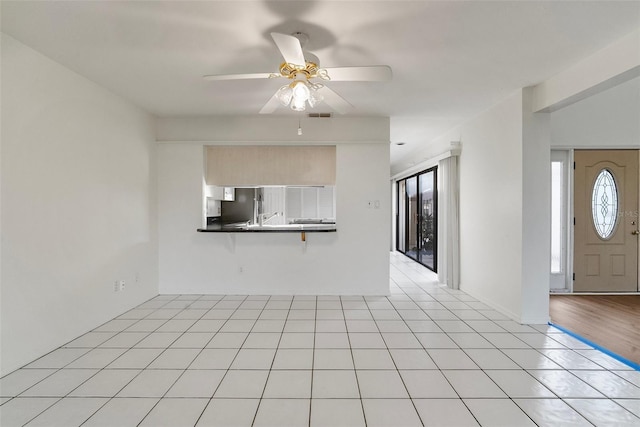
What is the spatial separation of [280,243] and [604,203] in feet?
15.3

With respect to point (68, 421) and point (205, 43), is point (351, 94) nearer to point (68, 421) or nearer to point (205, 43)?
point (205, 43)

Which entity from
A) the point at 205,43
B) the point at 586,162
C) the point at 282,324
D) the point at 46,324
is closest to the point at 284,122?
the point at 205,43

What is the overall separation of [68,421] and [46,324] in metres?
1.18

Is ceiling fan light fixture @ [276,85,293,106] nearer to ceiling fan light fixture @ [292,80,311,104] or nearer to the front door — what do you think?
ceiling fan light fixture @ [292,80,311,104]

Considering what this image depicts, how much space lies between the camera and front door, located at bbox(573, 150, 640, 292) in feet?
13.6

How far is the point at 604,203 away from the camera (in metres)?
4.20

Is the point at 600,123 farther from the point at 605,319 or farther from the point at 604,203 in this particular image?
the point at 605,319

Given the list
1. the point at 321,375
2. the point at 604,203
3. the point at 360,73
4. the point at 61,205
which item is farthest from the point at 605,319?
the point at 61,205

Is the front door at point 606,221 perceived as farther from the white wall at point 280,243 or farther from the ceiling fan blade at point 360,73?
the ceiling fan blade at point 360,73

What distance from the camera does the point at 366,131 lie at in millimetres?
4051

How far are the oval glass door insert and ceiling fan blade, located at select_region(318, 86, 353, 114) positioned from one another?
4073mm

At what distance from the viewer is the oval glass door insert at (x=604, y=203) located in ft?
13.7

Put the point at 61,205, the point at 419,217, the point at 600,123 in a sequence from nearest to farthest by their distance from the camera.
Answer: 1. the point at 61,205
2. the point at 600,123
3. the point at 419,217

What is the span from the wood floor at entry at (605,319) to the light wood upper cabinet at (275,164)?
316cm
